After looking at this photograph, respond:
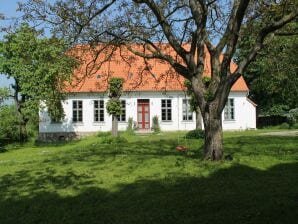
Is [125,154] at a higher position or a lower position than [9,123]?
lower

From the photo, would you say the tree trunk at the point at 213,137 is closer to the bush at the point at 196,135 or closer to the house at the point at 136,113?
the bush at the point at 196,135

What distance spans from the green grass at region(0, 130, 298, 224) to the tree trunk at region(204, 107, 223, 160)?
1.41 feet

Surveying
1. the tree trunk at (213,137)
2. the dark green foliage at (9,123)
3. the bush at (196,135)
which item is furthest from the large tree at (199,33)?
the dark green foliage at (9,123)

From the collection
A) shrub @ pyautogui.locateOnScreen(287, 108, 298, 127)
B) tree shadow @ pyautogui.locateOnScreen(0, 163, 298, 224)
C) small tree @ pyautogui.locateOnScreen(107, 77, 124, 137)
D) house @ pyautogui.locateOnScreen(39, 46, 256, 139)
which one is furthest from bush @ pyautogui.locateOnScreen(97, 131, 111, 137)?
tree shadow @ pyautogui.locateOnScreen(0, 163, 298, 224)

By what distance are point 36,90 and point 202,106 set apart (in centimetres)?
2239

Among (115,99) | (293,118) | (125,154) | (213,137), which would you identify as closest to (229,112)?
(293,118)

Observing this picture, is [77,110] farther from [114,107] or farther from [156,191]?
[156,191]

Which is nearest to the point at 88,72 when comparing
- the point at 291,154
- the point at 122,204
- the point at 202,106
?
the point at 202,106

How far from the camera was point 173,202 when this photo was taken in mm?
9078

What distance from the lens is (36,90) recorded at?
115 feet

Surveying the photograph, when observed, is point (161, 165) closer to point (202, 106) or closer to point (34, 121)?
point (202, 106)

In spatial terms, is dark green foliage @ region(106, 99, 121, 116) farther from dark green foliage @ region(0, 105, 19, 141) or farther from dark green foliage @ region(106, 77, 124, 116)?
dark green foliage @ region(0, 105, 19, 141)

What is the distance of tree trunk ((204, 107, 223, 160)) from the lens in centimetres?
1435

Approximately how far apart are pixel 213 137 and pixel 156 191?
4.61 metres
